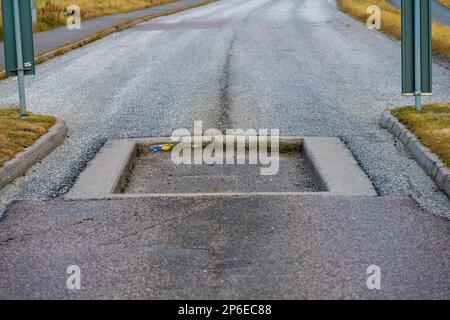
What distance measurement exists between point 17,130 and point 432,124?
4.79 m

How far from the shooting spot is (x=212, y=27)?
96.3 ft

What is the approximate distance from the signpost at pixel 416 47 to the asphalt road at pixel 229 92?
742 mm

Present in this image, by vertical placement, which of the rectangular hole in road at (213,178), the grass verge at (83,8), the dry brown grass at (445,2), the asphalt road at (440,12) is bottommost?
the dry brown grass at (445,2)

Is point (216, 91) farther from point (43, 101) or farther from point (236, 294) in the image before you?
point (236, 294)

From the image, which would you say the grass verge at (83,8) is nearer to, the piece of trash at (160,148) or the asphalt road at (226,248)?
the piece of trash at (160,148)

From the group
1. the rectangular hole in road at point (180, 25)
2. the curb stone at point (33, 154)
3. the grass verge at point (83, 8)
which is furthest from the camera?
the grass verge at point (83, 8)

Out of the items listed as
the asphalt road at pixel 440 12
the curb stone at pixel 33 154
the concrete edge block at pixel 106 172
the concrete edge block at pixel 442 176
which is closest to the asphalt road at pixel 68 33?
the curb stone at pixel 33 154

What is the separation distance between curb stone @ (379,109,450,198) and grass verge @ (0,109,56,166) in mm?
4139

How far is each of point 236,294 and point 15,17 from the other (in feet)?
21.9

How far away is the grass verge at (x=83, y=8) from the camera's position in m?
29.8

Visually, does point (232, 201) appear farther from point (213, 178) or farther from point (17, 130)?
point (17, 130)

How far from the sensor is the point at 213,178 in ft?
29.4

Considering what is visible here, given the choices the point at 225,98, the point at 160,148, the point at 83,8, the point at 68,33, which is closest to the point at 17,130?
the point at 160,148
